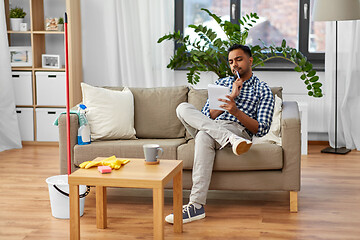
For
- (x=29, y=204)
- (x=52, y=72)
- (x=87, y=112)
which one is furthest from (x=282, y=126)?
(x=52, y=72)

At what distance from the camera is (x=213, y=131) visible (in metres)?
3.38

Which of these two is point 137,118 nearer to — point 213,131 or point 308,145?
point 213,131

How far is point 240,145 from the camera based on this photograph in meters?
3.24

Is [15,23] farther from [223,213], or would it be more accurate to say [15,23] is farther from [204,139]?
[223,213]

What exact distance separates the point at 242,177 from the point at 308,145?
218 cm

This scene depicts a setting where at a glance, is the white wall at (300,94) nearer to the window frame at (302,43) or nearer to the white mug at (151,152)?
the window frame at (302,43)

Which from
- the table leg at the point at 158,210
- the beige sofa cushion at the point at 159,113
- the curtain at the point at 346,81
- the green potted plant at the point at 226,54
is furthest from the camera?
the curtain at the point at 346,81

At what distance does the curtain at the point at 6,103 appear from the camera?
529 centimetres

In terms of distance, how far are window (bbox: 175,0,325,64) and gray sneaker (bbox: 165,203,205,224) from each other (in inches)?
107

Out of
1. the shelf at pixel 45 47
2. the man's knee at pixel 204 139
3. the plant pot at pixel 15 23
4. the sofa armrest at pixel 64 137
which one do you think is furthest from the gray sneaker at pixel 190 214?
the plant pot at pixel 15 23

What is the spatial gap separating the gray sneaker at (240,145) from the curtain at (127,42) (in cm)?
229

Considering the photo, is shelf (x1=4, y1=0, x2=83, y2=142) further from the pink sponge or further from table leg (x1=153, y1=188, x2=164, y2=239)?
table leg (x1=153, y1=188, x2=164, y2=239)

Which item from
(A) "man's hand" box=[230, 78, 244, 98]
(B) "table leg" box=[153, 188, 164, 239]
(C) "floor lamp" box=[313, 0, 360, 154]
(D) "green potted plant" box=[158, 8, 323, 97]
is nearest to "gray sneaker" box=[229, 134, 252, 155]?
(A) "man's hand" box=[230, 78, 244, 98]

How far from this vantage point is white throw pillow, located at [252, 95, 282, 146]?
141 inches
